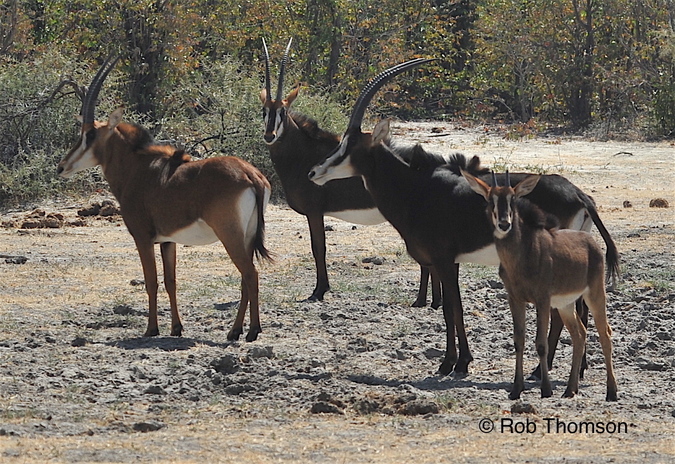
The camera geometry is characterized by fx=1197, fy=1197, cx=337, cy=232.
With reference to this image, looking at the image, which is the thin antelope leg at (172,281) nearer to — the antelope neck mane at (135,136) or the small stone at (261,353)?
the antelope neck mane at (135,136)

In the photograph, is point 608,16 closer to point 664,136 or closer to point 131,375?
point 664,136

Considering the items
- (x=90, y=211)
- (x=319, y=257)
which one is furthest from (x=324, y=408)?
(x=90, y=211)

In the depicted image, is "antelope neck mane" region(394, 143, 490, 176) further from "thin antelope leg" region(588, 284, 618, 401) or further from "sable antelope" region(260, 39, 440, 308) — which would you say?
"sable antelope" region(260, 39, 440, 308)

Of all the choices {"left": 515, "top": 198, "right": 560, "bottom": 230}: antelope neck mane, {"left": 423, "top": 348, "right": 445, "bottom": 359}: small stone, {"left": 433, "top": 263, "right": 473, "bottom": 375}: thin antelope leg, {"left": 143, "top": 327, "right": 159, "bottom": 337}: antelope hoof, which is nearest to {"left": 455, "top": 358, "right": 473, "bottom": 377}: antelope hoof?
{"left": 433, "top": 263, "right": 473, "bottom": 375}: thin antelope leg

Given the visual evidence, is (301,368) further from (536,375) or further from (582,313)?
(582,313)

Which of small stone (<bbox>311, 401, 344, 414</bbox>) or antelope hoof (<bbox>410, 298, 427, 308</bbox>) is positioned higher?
small stone (<bbox>311, 401, 344, 414</bbox>)

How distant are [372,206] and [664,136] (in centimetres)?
1553

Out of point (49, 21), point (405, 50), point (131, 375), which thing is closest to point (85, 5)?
point (49, 21)

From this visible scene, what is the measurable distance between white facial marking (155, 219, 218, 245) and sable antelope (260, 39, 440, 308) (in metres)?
2.01

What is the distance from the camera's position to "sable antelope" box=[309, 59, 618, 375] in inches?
324

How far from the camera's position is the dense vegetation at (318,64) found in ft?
59.2

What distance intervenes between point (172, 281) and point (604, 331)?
11.6ft

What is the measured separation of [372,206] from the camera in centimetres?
1110

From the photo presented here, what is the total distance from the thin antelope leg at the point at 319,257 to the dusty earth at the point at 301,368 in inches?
5.3
